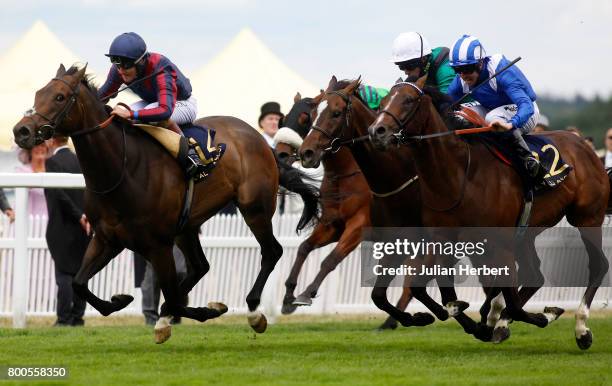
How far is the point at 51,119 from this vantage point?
7.96m

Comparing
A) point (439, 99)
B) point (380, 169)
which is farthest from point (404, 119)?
point (380, 169)

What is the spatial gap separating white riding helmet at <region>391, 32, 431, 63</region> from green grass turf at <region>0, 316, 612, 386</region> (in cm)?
220

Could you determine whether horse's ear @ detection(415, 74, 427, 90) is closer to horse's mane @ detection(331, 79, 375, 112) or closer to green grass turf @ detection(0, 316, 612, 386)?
horse's mane @ detection(331, 79, 375, 112)

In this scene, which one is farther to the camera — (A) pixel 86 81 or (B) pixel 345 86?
(B) pixel 345 86

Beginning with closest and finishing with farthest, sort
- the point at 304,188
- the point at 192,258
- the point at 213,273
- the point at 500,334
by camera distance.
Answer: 1. the point at 500,334
2. the point at 192,258
3. the point at 304,188
4. the point at 213,273

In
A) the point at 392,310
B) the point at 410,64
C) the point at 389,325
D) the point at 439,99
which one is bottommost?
the point at 389,325

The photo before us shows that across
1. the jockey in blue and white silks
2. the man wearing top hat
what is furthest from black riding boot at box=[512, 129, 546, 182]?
the man wearing top hat

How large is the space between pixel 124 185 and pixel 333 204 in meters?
2.79

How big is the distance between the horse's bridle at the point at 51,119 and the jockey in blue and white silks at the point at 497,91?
107 inches

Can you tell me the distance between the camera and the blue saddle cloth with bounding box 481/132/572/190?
9.07 m

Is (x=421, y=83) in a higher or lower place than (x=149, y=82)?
higher

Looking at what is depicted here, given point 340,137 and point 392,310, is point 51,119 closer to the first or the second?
point 340,137

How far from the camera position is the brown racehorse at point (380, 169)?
29.1 feet

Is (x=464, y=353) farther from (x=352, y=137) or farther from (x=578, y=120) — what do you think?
(x=578, y=120)
